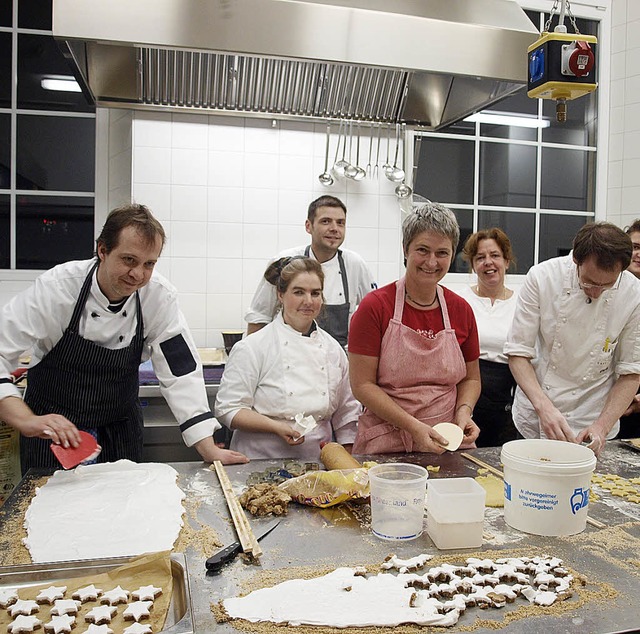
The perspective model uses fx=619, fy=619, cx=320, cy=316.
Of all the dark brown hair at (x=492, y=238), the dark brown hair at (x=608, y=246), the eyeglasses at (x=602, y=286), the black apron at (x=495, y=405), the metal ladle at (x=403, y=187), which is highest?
the metal ladle at (x=403, y=187)

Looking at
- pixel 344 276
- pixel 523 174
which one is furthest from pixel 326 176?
pixel 523 174

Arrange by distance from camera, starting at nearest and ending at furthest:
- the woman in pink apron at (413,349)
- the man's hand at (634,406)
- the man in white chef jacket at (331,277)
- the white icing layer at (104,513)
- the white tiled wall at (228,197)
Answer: the white icing layer at (104,513) → the woman in pink apron at (413,349) → the man's hand at (634,406) → the man in white chef jacket at (331,277) → the white tiled wall at (228,197)

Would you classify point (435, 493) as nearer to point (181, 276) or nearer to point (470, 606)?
point (470, 606)

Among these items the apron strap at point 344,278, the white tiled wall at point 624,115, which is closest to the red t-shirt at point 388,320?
the apron strap at point 344,278

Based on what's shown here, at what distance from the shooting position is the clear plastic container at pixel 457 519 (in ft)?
4.35

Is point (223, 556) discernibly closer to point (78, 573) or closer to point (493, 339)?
point (78, 573)

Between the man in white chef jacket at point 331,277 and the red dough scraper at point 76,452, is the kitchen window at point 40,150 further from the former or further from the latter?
the red dough scraper at point 76,452

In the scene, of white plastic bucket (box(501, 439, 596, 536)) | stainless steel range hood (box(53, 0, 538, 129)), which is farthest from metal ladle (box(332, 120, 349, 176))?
white plastic bucket (box(501, 439, 596, 536))

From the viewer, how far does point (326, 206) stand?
10.3 ft

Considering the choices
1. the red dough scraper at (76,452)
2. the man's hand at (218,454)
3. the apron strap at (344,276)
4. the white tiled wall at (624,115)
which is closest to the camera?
the red dough scraper at (76,452)

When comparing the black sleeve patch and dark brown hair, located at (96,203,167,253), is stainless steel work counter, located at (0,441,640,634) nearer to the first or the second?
the black sleeve patch

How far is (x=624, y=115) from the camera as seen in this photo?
14.6 ft

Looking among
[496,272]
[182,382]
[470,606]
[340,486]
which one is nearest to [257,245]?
[496,272]

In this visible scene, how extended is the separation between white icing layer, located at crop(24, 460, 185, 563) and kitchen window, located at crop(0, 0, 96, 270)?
2573mm
